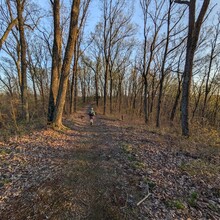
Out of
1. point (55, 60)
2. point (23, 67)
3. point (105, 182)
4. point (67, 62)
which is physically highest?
point (55, 60)

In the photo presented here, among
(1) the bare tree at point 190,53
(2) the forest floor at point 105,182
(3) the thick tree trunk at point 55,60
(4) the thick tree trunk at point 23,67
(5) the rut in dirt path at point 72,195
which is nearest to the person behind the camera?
(5) the rut in dirt path at point 72,195

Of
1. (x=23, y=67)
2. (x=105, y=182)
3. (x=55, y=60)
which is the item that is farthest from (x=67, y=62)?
(x=105, y=182)

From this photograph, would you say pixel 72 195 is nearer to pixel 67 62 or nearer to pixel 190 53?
pixel 67 62

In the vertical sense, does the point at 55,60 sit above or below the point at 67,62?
above

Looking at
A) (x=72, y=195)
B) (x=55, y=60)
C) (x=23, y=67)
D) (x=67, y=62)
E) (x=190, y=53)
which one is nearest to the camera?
(x=72, y=195)

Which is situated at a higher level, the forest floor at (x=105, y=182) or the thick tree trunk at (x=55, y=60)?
the thick tree trunk at (x=55, y=60)

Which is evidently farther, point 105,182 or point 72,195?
point 105,182

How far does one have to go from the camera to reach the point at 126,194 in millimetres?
3664

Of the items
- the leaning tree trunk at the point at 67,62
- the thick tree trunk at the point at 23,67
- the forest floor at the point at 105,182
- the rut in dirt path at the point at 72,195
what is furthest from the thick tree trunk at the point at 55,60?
the rut in dirt path at the point at 72,195

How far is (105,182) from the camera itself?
412 cm

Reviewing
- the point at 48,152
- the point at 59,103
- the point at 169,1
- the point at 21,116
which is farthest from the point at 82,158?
the point at 169,1

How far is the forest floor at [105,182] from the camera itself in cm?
314

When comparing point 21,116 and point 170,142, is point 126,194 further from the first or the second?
point 21,116

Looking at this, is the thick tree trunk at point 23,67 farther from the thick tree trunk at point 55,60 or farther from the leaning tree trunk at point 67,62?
the leaning tree trunk at point 67,62
